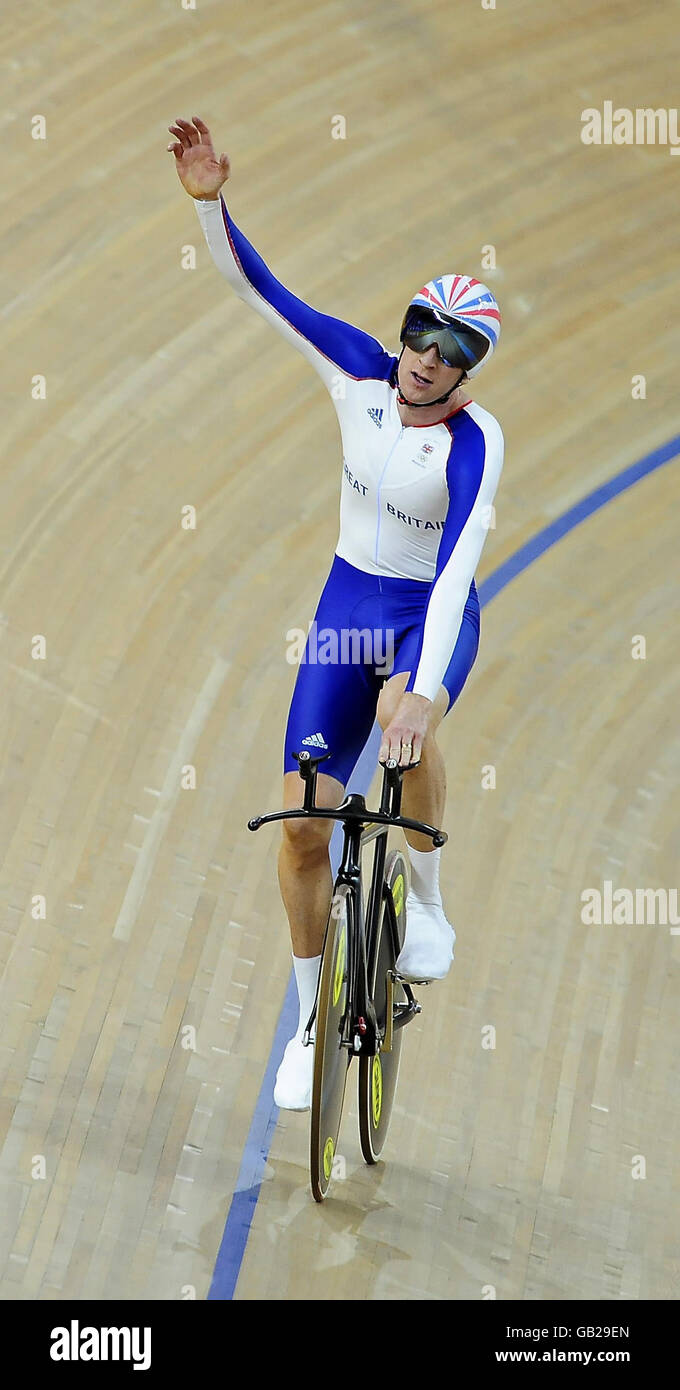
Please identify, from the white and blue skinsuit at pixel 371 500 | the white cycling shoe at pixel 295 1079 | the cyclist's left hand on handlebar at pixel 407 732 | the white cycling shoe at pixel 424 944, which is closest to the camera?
the cyclist's left hand on handlebar at pixel 407 732

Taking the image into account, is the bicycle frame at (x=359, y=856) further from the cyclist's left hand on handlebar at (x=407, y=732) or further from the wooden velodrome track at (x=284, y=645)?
the wooden velodrome track at (x=284, y=645)

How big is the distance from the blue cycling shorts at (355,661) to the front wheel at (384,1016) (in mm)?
280

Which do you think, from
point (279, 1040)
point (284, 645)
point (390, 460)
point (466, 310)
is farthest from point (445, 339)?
point (284, 645)

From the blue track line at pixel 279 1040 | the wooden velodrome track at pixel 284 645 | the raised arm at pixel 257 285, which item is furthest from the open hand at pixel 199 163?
the blue track line at pixel 279 1040

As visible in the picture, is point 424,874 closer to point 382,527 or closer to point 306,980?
point 306,980

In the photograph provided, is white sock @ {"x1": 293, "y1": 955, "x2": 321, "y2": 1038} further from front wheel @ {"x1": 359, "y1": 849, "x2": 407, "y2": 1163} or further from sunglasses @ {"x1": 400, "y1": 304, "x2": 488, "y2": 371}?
sunglasses @ {"x1": 400, "y1": 304, "x2": 488, "y2": 371}

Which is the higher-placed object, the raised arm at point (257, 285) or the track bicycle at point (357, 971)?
the raised arm at point (257, 285)

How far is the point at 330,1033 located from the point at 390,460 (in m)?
1.06

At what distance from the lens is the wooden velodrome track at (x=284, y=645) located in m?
3.09

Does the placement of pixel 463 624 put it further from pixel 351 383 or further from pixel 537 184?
pixel 537 184

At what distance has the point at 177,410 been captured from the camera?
482 cm

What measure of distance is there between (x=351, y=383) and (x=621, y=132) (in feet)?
13.2

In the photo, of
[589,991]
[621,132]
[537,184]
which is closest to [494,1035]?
[589,991]
